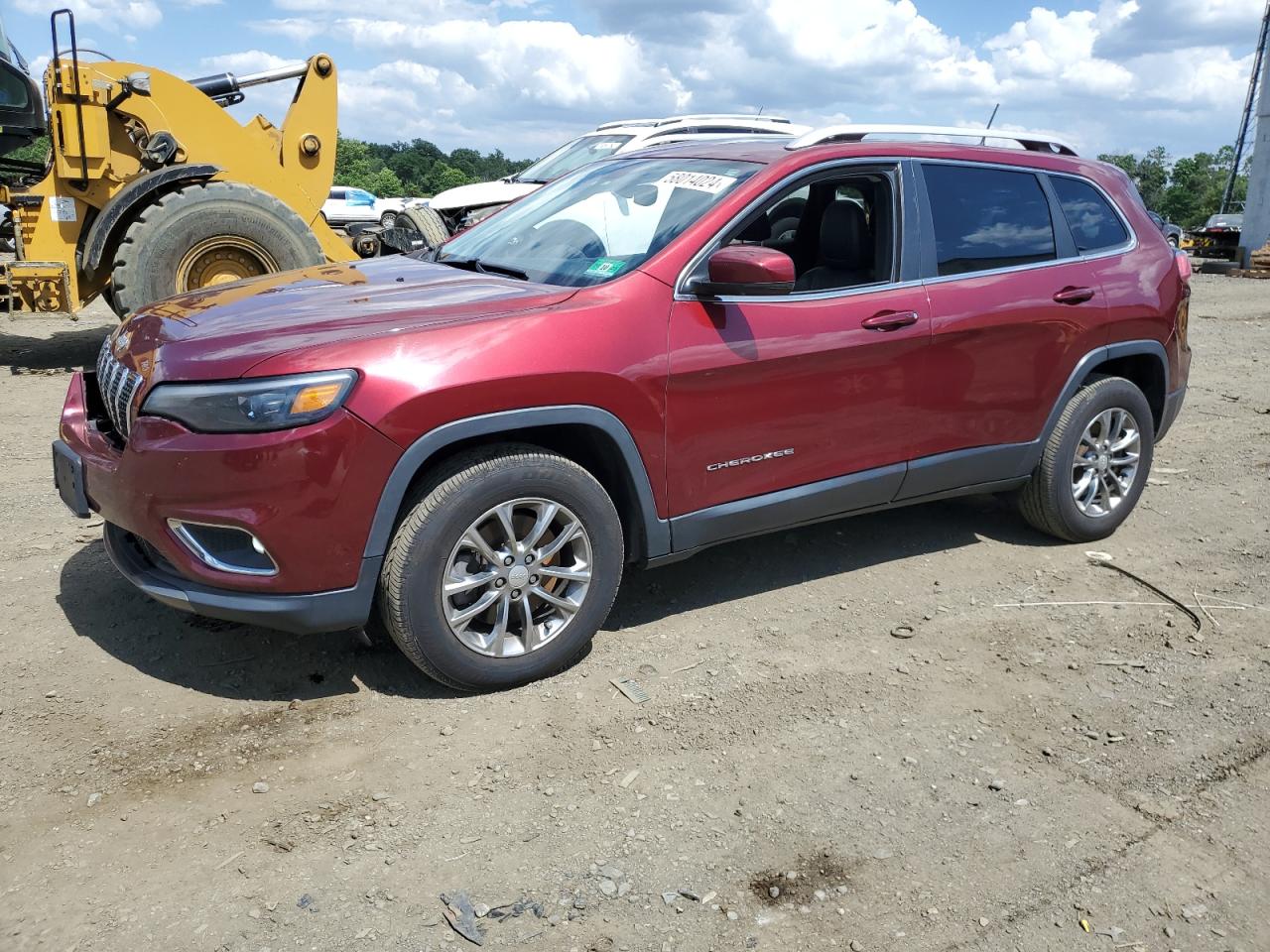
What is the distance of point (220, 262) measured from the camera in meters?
8.76

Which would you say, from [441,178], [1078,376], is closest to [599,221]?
[1078,376]

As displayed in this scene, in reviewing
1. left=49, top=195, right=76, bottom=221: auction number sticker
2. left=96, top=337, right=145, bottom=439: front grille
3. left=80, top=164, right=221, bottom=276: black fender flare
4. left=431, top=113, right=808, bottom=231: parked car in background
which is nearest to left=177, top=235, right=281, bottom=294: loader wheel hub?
left=80, top=164, right=221, bottom=276: black fender flare

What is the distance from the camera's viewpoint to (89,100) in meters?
8.60

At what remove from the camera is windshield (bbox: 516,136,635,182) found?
12.0m

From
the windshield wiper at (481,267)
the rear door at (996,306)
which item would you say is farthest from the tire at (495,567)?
the rear door at (996,306)

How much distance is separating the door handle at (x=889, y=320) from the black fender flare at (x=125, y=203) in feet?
20.5

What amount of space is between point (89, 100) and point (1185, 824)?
8.82m

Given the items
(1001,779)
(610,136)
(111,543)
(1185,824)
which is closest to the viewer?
(1185,824)

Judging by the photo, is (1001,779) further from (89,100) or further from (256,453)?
(89,100)

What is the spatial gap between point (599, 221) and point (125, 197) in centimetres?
540

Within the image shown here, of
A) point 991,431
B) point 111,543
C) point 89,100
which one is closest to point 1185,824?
point 991,431

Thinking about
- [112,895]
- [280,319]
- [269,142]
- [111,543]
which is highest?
[269,142]

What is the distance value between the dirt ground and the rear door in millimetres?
756

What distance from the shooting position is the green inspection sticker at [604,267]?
3.97 meters
